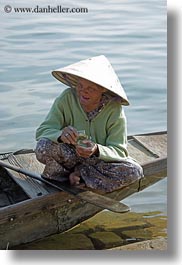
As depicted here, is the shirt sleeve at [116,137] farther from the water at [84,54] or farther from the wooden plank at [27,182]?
the wooden plank at [27,182]

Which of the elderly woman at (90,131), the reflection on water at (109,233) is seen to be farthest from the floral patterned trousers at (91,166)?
the reflection on water at (109,233)

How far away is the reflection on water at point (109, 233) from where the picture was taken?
2359 millimetres

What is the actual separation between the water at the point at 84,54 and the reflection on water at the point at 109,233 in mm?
53

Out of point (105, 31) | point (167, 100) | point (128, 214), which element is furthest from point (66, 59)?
point (128, 214)

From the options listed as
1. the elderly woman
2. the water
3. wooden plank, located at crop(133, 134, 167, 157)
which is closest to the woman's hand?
the elderly woman

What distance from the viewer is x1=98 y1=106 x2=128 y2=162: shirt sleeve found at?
89.7 inches

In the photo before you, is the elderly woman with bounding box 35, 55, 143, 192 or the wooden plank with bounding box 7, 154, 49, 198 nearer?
the elderly woman with bounding box 35, 55, 143, 192

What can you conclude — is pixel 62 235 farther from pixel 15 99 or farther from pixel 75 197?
pixel 15 99

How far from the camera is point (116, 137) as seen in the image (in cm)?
229

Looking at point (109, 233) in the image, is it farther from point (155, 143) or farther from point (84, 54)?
point (84, 54)

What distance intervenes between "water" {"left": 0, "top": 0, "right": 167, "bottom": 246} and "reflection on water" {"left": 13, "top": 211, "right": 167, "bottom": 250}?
53 mm

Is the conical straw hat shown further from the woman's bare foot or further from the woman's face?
the woman's bare foot

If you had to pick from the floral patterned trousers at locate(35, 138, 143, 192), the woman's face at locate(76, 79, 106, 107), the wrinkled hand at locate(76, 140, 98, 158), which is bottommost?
the floral patterned trousers at locate(35, 138, 143, 192)

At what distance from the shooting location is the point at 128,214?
2371 millimetres
